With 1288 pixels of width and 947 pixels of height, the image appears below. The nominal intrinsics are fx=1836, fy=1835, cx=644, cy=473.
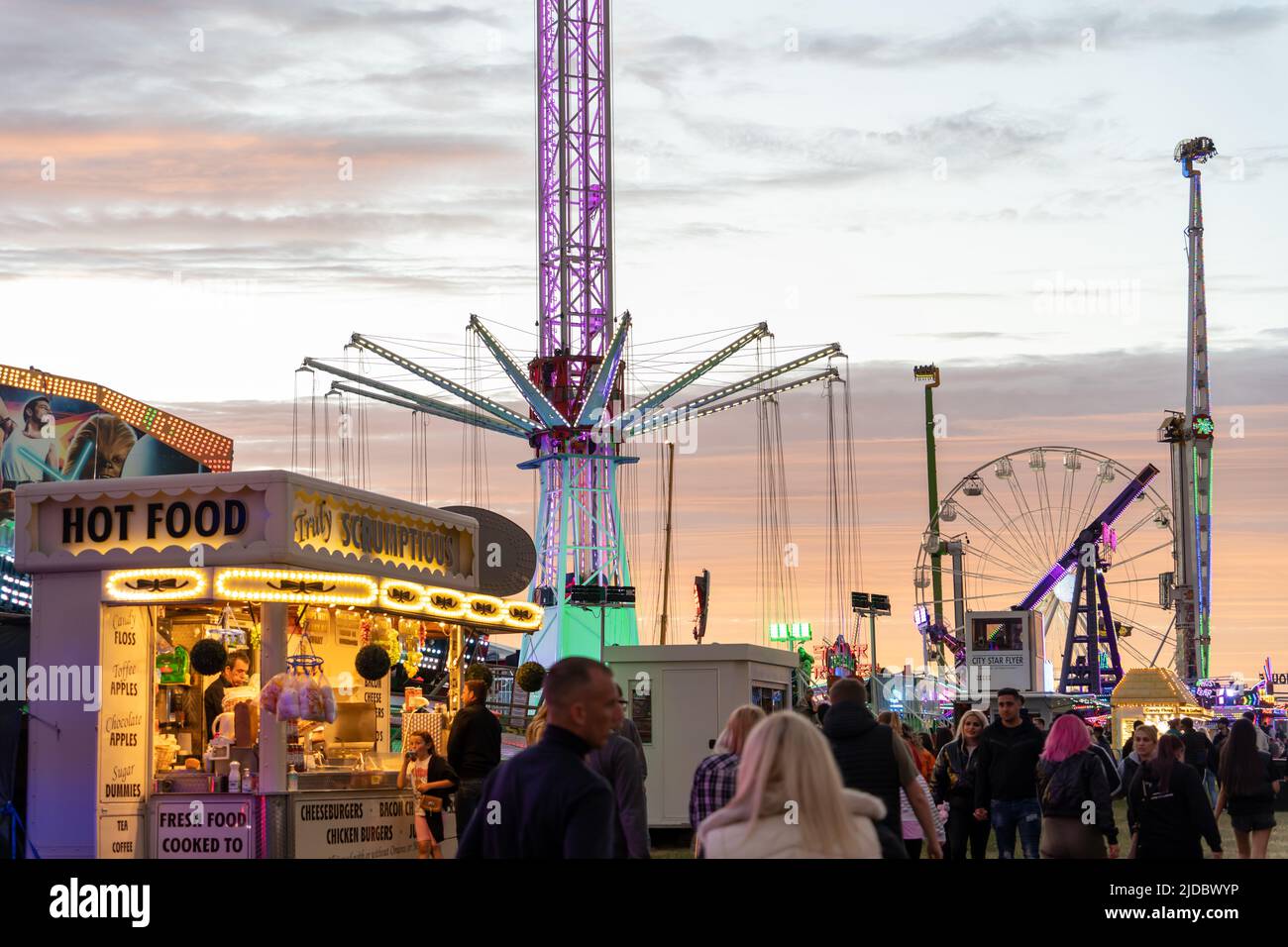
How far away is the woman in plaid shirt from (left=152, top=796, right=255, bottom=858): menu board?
7365 mm

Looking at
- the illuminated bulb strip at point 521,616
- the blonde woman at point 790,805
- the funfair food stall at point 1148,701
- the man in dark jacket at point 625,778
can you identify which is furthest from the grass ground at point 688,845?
the funfair food stall at point 1148,701

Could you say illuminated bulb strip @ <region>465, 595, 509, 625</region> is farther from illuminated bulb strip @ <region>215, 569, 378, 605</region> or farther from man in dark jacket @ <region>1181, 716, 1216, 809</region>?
man in dark jacket @ <region>1181, 716, 1216, 809</region>

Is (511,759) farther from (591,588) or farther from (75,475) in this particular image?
(75,475)

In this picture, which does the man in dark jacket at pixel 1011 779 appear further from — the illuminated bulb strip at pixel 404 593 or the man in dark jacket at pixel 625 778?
the illuminated bulb strip at pixel 404 593

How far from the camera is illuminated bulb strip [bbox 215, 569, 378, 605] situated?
667 inches

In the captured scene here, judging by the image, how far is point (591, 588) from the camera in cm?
3622

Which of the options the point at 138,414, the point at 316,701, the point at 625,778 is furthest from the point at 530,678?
the point at 138,414

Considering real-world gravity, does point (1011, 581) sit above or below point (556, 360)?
below

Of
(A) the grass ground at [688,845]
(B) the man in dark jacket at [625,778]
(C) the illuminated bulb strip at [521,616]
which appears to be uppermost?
(C) the illuminated bulb strip at [521,616]

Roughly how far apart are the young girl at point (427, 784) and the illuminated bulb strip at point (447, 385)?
4615 centimetres

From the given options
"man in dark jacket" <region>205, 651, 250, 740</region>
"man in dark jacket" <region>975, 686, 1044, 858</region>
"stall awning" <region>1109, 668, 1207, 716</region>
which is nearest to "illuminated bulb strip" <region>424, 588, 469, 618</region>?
"man in dark jacket" <region>205, 651, 250, 740</region>

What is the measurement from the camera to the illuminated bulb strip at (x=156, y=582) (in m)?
17.0
